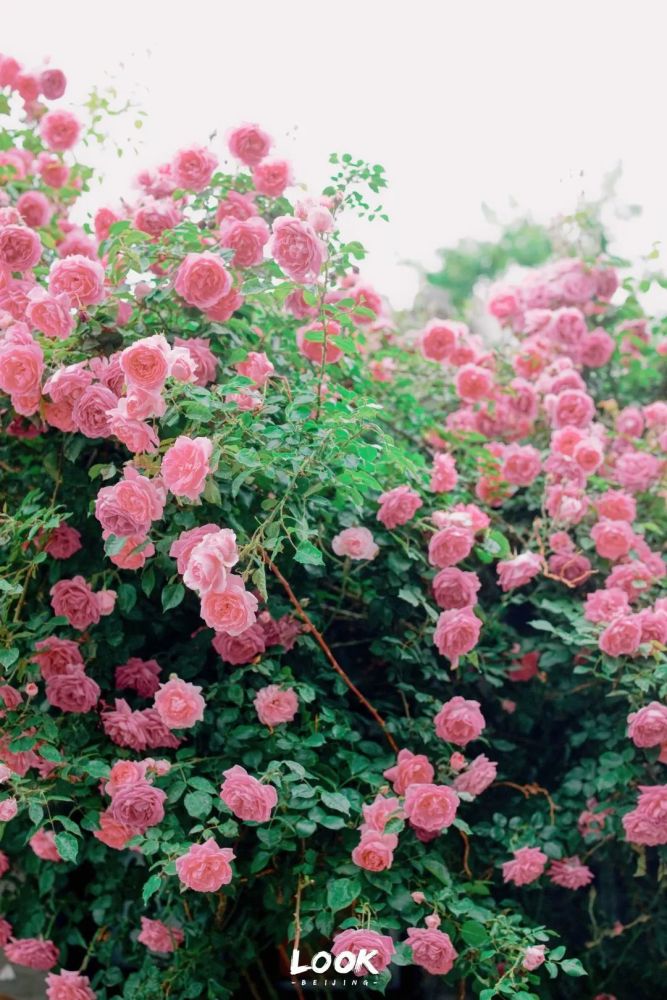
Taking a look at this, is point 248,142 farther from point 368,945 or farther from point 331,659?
point 368,945

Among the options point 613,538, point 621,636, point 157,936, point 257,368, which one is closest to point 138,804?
point 157,936

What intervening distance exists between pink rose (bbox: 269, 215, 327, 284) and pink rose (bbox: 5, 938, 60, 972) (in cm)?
110

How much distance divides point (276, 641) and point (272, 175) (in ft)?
2.57

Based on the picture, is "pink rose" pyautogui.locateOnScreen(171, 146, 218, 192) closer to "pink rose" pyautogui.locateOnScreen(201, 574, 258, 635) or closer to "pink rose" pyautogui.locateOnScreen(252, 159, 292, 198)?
"pink rose" pyautogui.locateOnScreen(252, 159, 292, 198)

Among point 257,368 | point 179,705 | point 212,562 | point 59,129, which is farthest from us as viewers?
point 59,129

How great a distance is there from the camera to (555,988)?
1.64 meters

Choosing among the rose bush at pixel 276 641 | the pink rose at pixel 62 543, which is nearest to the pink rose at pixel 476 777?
the rose bush at pixel 276 641

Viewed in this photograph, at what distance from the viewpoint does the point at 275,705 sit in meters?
1.37

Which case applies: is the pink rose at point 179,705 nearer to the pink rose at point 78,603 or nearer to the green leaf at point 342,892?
the pink rose at point 78,603

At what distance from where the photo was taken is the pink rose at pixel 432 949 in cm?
127

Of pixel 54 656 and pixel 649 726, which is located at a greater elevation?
pixel 649 726

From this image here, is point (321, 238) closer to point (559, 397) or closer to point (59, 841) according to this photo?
point (559, 397)

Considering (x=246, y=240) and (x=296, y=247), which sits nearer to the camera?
(x=296, y=247)

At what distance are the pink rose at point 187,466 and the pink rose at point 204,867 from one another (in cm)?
44
